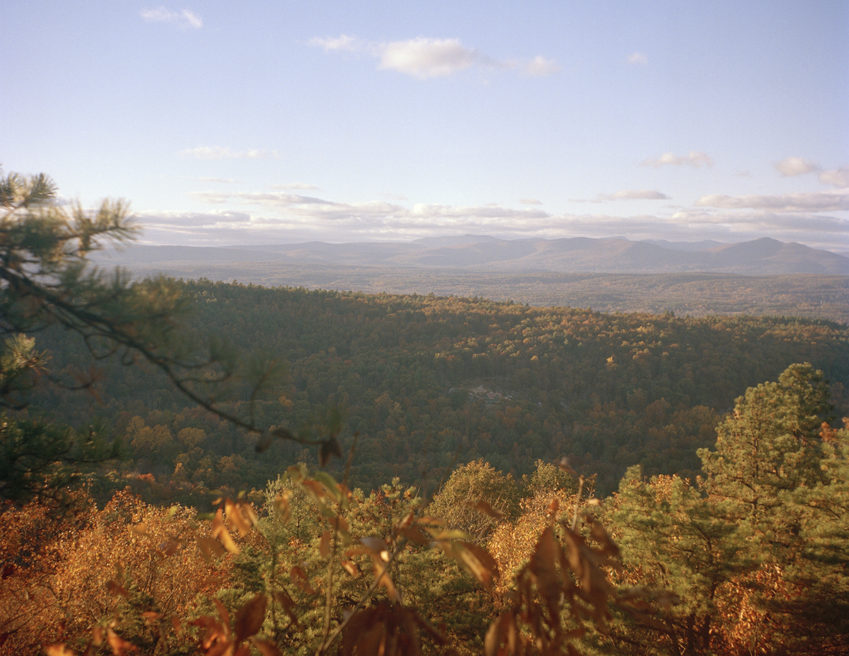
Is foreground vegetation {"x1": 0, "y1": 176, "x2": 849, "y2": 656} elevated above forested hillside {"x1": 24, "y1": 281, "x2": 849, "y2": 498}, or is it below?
above

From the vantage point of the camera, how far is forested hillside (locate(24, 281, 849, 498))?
43500mm

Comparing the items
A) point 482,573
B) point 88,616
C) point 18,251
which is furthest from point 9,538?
point 482,573

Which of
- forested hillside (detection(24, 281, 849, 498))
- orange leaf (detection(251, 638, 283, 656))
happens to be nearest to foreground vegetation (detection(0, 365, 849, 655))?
orange leaf (detection(251, 638, 283, 656))

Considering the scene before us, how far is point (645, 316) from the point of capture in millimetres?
95438

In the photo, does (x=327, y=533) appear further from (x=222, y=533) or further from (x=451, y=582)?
(x=451, y=582)

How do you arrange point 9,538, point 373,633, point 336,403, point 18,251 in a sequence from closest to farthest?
point 373,633
point 336,403
point 18,251
point 9,538

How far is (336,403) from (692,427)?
6097 centimetres

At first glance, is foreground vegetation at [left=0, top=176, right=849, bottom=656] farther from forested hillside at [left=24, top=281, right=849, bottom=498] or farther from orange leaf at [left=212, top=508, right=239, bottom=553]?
forested hillside at [left=24, top=281, right=849, bottom=498]

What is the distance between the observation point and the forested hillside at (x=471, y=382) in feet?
143

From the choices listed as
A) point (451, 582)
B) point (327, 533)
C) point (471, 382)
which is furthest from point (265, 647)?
point (471, 382)

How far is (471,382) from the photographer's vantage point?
247ft

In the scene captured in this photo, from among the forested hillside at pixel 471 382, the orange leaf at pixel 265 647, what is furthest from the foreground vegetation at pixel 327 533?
the forested hillside at pixel 471 382

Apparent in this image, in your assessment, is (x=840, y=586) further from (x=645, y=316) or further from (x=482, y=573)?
(x=645, y=316)

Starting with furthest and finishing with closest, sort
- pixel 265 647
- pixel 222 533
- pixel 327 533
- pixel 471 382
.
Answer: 1. pixel 471 382
2. pixel 327 533
3. pixel 222 533
4. pixel 265 647
